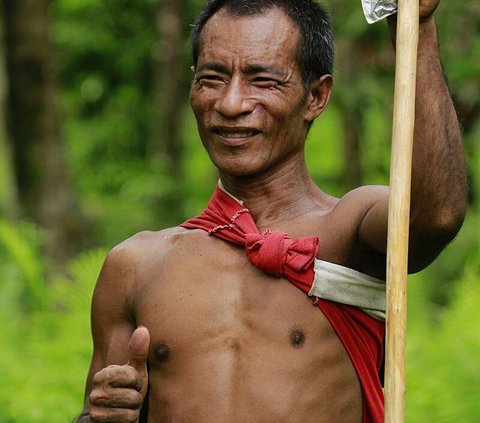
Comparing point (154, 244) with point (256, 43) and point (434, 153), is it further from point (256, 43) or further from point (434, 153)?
point (434, 153)

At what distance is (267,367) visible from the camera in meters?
3.04

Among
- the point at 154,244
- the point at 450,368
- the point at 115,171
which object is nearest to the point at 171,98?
the point at 115,171

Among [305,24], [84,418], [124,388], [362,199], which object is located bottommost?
[84,418]

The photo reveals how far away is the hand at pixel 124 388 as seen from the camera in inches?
116

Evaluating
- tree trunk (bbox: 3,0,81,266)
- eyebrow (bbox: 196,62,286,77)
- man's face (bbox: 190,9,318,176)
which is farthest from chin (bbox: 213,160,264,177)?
A: tree trunk (bbox: 3,0,81,266)

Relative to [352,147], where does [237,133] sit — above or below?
above

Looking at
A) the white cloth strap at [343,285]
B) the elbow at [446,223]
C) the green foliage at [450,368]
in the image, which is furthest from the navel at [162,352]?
the green foliage at [450,368]

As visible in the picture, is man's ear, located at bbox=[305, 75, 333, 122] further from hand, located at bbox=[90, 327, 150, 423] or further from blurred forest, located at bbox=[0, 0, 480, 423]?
blurred forest, located at bbox=[0, 0, 480, 423]

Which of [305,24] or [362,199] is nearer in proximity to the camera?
[362,199]

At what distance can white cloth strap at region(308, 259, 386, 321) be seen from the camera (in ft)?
9.97

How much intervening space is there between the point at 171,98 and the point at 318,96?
7835mm

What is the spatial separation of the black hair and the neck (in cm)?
26

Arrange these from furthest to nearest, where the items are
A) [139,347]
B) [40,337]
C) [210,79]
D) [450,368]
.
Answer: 1. [40,337]
2. [450,368]
3. [210,79]
4. [139,347]

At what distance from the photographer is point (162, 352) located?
10.3ft
